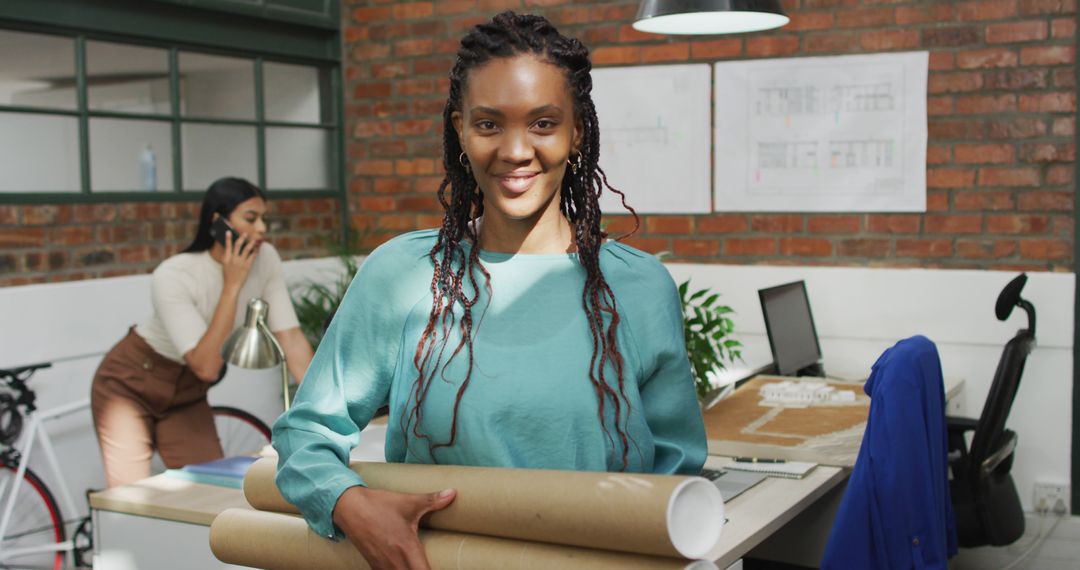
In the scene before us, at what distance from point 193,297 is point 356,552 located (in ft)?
8.33

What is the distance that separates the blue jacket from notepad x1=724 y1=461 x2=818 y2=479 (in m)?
0.24

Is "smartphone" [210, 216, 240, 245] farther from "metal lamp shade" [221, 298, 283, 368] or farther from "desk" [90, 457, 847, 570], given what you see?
"desk" [90, 457, 847, 570]

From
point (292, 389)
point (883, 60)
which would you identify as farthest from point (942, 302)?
point (292, 389)

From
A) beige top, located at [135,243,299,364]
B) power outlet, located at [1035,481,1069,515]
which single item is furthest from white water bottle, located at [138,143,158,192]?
power outlet, located at [1035,481,1069,515]

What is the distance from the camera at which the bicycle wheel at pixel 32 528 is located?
390cm

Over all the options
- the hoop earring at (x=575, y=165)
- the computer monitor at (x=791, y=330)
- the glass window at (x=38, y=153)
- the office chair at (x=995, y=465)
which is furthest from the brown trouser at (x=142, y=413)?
the hoop earring at (x=575, y=165)

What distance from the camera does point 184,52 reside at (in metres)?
4.74

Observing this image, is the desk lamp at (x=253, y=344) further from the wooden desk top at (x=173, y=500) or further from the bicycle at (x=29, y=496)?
the bicycle at (x=29, y=496)

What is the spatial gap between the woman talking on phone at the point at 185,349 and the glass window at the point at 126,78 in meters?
0.98

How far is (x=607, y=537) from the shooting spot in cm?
118

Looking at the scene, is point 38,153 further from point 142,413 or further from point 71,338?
point 142,413

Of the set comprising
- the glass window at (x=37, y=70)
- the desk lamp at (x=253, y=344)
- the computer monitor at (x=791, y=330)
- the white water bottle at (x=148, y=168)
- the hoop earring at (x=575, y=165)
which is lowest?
the computer monitor at (x=791, y=330)

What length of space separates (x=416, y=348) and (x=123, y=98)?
3.55 m

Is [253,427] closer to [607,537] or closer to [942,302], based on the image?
[942,302]
